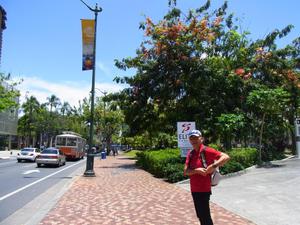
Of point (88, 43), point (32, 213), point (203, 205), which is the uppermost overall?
point (88, 43)

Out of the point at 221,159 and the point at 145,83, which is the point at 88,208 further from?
the point at 145,83

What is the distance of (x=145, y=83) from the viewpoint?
27.5 meters

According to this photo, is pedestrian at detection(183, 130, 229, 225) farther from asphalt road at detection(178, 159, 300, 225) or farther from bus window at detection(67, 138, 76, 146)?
bus window at detection(67, 138, 76, 146)

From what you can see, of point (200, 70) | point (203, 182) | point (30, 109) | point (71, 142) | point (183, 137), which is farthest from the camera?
point (30, 109)

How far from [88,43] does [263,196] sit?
1219 cm

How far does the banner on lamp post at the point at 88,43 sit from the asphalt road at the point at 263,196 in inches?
328

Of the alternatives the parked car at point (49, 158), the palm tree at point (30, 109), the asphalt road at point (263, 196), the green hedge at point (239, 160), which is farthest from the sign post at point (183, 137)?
the palm tree at point (30, 109)

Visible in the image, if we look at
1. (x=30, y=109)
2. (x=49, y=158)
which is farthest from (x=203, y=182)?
(x=30, y=109)

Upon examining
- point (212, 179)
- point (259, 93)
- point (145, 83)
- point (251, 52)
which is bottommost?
point (212, 179)

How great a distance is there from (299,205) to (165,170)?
8.05 meters

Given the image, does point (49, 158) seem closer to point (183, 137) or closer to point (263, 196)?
point (183, 137)

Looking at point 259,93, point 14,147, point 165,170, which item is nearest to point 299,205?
point 165,170

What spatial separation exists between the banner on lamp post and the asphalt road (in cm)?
834

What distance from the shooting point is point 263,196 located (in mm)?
11617
